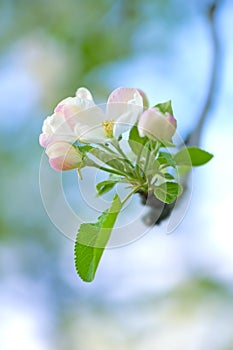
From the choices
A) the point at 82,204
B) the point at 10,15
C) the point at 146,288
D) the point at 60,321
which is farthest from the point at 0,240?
the point at 82,204

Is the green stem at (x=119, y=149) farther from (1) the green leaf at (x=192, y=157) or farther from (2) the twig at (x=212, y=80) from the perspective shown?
(2) the twig at (x=212, y=80)

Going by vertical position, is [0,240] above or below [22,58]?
below

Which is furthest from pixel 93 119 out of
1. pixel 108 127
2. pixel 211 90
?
pixel 211 90

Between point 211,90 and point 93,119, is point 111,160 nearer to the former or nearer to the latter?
point 93,119

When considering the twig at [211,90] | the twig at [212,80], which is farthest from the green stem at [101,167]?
the twig at [212,80]

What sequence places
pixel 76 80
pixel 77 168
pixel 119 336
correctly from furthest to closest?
pixel 119 336, pixel 76 80, pixel 77 168

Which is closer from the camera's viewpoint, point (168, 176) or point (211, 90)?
point (168, 176)

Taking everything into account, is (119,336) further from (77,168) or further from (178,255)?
(77,168)
